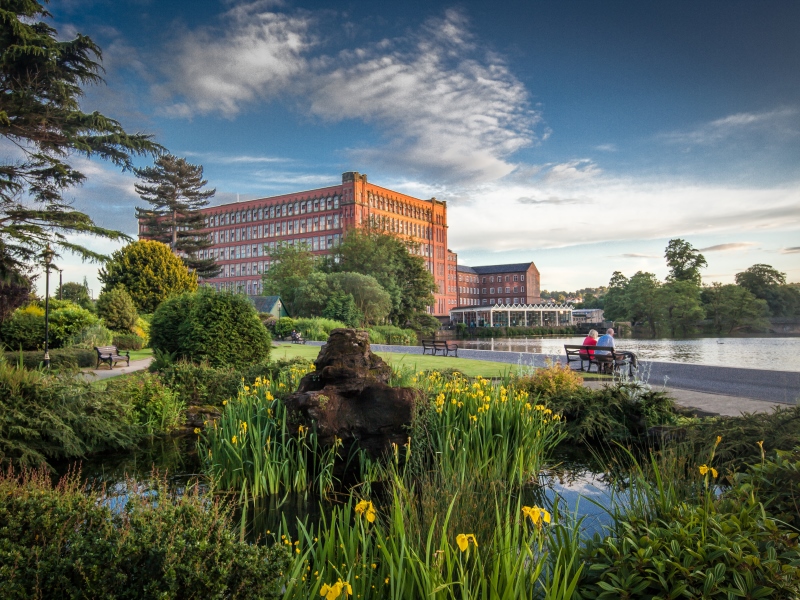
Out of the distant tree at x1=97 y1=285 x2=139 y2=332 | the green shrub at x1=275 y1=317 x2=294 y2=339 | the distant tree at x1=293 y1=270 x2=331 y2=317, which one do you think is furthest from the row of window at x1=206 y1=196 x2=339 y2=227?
the distant tree at x1=97 y1=285 x2=139 y2=332

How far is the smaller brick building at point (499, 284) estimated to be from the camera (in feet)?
363

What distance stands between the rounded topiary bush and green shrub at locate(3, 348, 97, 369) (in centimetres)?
369

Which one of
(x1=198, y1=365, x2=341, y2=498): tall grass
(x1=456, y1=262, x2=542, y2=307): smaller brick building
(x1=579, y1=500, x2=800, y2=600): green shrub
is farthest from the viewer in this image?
(x1=456, y1=262, x2=542, y2=307): smaller brick building

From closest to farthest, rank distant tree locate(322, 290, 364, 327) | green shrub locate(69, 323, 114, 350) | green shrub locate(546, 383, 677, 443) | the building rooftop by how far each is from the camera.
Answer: green shrub locate(546, 383, 677, 443), green shrub locate(69, 323, 114, 350), distant tree locate(322, 290, 364, 327), the building rooftop

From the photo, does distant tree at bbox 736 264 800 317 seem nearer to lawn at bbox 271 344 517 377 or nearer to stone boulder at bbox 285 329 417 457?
lawn at bbox 271 344 517 377

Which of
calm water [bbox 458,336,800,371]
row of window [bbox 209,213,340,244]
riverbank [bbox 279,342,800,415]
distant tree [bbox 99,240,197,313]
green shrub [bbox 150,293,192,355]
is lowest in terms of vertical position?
calm water [bbox 458,336,800,371]

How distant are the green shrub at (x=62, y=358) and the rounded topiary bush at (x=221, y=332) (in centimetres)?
369

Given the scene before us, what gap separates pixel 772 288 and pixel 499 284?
62.6m

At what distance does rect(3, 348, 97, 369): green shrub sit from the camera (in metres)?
14.4

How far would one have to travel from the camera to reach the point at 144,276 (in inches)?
1437

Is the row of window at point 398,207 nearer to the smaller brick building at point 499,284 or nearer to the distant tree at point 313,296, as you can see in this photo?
the smaller brick building at point 499,284

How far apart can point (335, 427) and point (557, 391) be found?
4.54 meters

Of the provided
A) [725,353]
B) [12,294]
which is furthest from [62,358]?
[725,353]

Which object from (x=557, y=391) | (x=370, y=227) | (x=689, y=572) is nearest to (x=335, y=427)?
(x=689, y=572)
